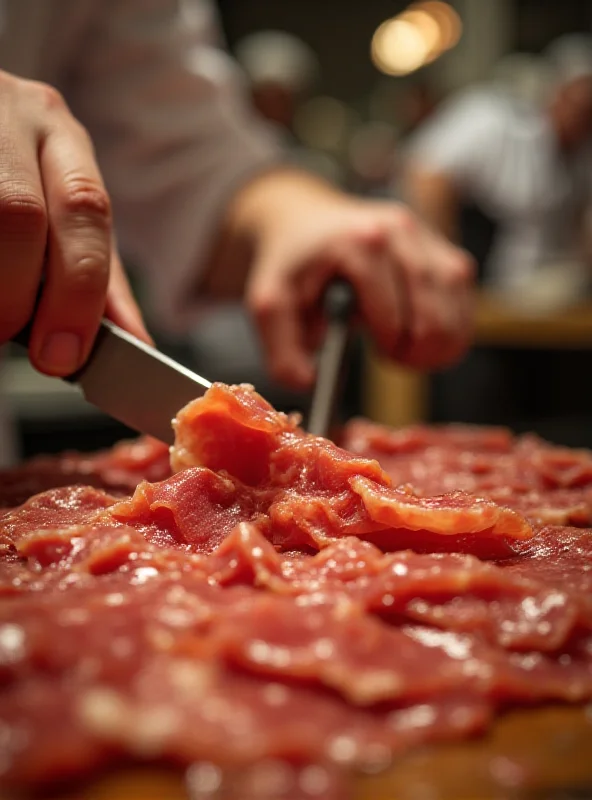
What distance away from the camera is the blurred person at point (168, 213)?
1472mm

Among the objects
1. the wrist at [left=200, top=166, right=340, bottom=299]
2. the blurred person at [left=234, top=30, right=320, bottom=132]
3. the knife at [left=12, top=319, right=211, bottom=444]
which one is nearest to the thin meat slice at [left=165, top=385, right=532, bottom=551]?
the knife at [left=12, top=319, right=211, bottom=444]

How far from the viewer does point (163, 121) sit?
119 inches

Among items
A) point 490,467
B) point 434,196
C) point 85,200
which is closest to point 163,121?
point 85,200

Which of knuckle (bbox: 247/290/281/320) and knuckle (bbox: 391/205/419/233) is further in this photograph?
knuckle (bbox: 391/205/419/233)

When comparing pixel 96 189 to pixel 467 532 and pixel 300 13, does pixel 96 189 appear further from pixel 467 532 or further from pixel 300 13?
pixel 300 13

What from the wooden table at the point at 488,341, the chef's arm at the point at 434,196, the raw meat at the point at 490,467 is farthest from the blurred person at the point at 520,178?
the raw meat at the point at 490,467

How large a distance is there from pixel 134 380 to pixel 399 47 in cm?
1232

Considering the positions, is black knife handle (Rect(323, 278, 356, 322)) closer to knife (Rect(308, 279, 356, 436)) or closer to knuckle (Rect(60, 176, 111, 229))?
knife (Rect(308, 279, 356, 436))

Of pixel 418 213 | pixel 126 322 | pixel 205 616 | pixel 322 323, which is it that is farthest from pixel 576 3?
pixel 205 616

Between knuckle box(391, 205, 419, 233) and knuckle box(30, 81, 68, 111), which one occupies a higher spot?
knuckle box(30, 81, 68, 111)

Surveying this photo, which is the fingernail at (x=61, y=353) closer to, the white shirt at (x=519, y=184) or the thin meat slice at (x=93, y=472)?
the thin meat slice at (x=93, y=472)

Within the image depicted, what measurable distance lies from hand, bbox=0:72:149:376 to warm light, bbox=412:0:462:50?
11.9 m

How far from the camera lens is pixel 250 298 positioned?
253 centimetres

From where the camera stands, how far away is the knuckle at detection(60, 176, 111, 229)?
1.47m
